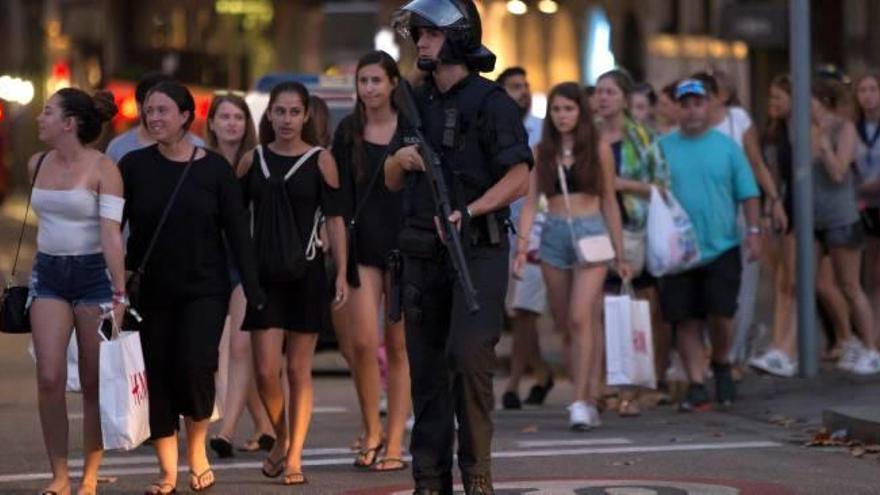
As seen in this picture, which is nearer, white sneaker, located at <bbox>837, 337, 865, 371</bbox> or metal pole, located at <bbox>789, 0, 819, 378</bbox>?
metal pole, located at <bbox>789, 0, 819, 378</bbox>

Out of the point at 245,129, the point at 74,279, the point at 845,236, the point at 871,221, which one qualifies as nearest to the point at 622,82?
the point at 845,236

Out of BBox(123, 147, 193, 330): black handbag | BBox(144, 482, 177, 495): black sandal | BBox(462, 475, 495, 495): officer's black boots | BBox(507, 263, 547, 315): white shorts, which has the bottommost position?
BBox(144, 482, 177, 495): black sandal

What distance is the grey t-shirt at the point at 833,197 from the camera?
16.0 metres

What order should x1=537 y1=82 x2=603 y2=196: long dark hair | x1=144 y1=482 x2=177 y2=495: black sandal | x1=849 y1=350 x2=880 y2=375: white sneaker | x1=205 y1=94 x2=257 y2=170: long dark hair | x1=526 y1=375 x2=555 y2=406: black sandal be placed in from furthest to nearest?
x1=849 y1=350 x2=880 y2=375: white sneaker
x1=526 y1=375 x2=555 y2=406: black sandal
x1=537 y1=82 x2=603 y2=196: long dark hair
x1=205 y1=94 x2=257 y2=170: long dark hair
x1=144 y1=482 x2=177 y2=495: black sandal

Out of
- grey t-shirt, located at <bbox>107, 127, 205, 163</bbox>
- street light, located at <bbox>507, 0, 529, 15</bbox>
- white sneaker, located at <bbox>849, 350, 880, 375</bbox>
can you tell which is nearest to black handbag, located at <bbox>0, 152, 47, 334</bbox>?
grey t-shirt, located at <bbox>107, 127, 205, 163</bbox>

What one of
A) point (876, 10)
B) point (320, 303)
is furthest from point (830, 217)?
point (876, 10)

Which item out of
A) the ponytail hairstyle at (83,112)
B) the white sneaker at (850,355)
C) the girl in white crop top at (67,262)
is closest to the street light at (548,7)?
the white sneaker at (850,355)

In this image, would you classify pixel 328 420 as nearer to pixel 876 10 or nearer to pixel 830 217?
pixel 830 217

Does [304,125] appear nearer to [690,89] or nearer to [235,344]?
[235,344]

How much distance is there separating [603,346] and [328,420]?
175 cm

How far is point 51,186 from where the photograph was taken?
10.1 meters

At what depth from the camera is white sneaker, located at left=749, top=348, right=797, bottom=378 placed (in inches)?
618

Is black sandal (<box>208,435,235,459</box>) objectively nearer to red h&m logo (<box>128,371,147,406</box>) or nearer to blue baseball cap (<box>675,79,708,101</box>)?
red h&m logo (<box>128,371,147,406</box>)

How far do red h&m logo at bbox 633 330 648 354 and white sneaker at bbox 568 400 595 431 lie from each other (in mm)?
542
